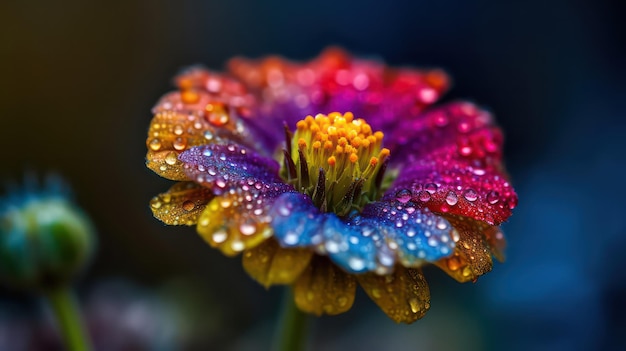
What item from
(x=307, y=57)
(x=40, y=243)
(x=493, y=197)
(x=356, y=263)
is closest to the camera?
(x=356, y=263)

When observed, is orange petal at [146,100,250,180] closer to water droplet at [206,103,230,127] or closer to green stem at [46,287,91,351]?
water droplet at [206,103,230,127]

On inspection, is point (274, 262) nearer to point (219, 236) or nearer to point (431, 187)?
point (219, 236)

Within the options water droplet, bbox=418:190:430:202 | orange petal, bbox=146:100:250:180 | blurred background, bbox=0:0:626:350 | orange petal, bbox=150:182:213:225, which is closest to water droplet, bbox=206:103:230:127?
orange petal, bbox=146:100:250:180

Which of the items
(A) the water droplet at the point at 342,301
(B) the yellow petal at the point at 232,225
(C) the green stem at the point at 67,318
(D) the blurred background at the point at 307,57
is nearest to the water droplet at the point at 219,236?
(B) the yellow petal at the point at 232,225

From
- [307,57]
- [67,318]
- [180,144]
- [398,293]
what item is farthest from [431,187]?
[307,57]

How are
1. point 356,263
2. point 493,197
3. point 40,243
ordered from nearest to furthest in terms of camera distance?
1. point 356,263
2. point 493,197
3. point 40,243

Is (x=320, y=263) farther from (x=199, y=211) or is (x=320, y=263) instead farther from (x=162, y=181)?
(x=162, y=181)

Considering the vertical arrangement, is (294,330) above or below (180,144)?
below
